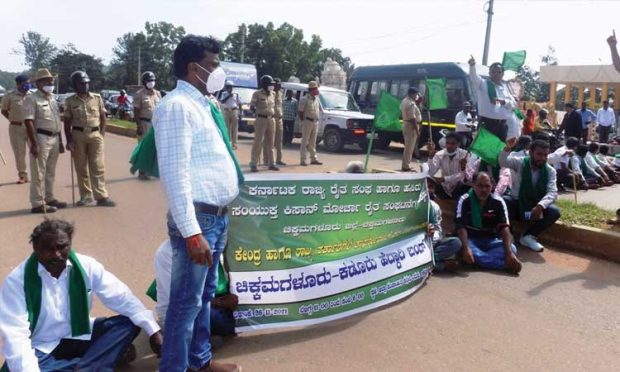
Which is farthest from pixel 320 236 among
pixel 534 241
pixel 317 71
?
pixel 317 71

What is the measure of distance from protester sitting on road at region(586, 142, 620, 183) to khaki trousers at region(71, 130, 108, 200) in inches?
347

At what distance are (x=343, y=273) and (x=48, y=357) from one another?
201 cm

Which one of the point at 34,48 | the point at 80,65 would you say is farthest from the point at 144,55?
the point at 34,48

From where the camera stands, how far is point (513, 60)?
24.4 feet

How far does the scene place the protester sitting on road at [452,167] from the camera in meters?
7.11

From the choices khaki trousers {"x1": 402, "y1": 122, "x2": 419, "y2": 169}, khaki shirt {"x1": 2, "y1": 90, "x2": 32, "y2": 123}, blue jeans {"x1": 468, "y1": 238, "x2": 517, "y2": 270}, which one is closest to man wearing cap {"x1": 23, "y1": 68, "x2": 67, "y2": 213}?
khaki shirt {"x1": 2, "y1": 90, "x2": 32, "y2": 123}

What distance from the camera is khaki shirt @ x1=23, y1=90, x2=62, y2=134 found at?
6.99m

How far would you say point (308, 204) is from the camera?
13.1 ft

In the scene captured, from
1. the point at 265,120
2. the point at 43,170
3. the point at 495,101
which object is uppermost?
the point at 495,101

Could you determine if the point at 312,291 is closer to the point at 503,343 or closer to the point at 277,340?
the point at 277,340

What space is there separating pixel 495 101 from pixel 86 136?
213 inches

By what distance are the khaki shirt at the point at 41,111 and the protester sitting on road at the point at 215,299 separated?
4.45 meters

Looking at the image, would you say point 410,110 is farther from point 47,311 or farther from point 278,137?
point 47,311

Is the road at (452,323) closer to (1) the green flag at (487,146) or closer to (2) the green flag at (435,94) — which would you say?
(1) the green flag at (487,146)
